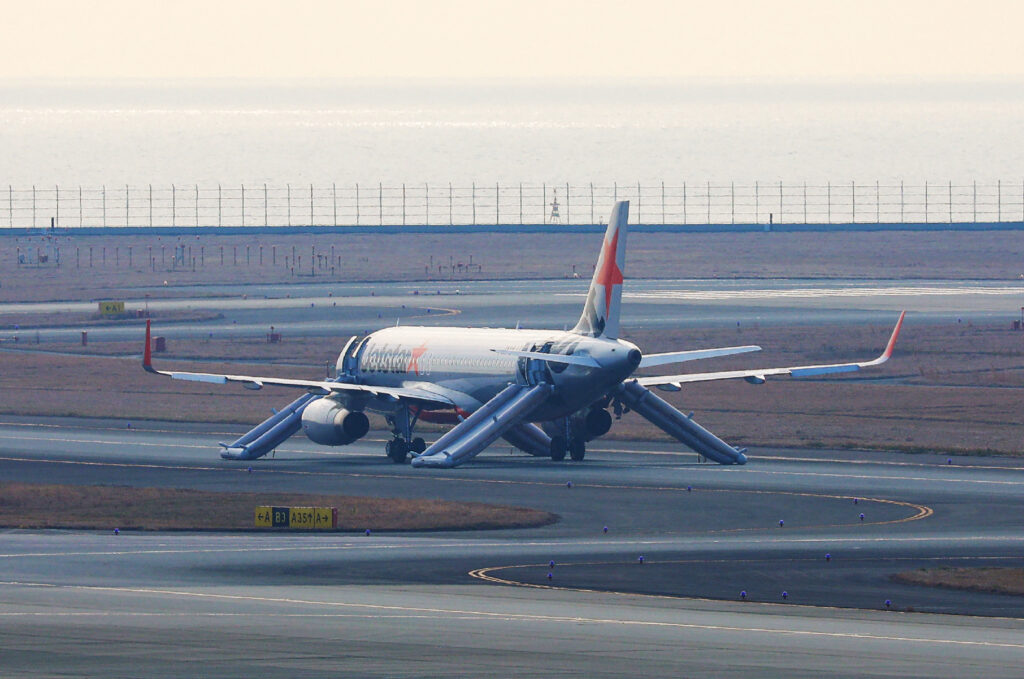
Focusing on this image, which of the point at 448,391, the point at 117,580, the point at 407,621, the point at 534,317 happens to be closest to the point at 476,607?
A: the point at 407,621

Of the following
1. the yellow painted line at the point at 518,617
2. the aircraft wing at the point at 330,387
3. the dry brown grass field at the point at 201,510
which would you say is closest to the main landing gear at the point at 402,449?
the aircraft wing at the point at 330,387

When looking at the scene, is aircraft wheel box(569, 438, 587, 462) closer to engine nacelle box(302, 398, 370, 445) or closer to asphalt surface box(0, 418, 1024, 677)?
asphalt surface box(0, 418, 1024, 677)

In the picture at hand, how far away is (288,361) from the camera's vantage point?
128m

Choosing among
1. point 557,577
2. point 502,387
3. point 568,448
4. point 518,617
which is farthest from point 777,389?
point 518,617

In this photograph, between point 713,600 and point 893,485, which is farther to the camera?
point 893,485

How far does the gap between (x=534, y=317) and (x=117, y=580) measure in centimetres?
10580

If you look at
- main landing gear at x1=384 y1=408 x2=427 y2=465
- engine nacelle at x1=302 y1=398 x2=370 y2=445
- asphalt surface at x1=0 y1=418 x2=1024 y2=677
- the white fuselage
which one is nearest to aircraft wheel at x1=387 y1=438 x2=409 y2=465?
main landing gear at x1=384 y1=408 x2=427 y2=465

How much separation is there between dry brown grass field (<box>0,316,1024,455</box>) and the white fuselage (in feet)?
36.4

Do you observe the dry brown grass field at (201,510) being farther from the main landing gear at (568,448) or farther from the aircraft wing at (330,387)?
the main landing gear at (568,448)

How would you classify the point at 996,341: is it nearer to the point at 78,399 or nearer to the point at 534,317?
the point at 534,317

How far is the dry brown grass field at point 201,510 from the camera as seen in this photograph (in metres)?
62.7

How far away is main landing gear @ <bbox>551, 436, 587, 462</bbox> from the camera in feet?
273

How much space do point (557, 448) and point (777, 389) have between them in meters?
30.1

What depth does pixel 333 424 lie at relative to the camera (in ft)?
276
